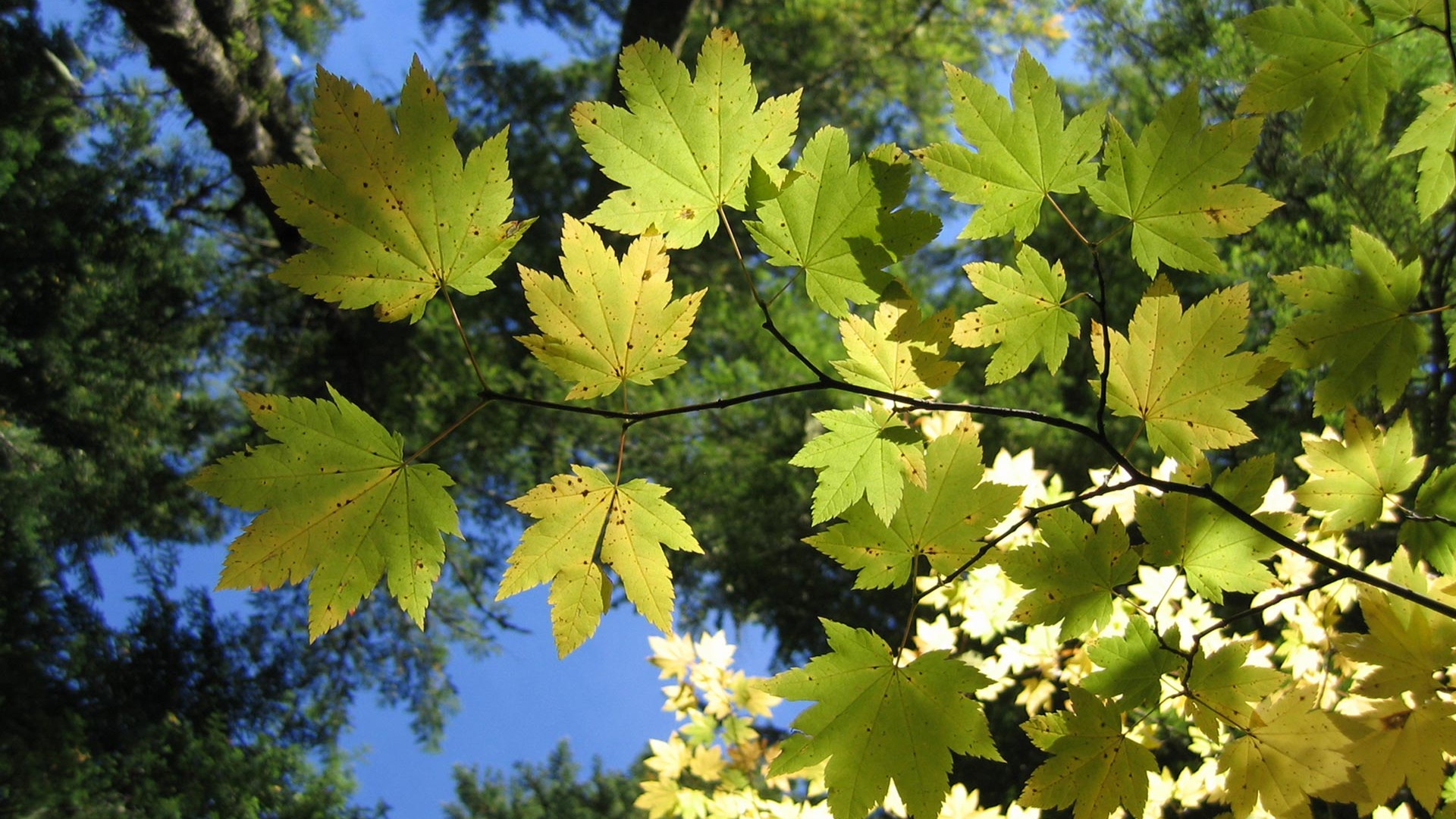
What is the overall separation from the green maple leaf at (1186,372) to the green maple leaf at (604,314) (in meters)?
0.37

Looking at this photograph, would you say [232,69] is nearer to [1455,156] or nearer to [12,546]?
[12,546]

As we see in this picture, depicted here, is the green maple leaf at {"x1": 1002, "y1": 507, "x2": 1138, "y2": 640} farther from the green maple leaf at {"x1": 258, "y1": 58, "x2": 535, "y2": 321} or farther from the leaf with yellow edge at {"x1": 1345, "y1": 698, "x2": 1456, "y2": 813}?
the green maple leaf at {"x1": 258, "y1": 58, "x2": 535, "y2": 321}

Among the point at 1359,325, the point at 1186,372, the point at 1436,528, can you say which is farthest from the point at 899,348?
the point at 1436,528

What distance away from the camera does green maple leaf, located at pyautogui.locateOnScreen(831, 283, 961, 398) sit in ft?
2.35

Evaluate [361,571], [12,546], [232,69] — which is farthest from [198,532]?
[361,571]

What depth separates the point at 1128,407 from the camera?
30.9 inches

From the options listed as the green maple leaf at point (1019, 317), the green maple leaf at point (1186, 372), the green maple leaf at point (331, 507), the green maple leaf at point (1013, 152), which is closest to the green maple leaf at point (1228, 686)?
the green maple leaf at point (1186, 372)

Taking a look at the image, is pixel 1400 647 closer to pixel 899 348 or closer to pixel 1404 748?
pixel 1404 748

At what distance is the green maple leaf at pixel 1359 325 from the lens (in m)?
0.85

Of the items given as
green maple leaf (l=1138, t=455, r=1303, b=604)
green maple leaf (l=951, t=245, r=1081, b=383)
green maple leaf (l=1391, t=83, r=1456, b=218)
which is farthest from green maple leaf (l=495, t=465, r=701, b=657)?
green maple leaf (l=1391, t=83, r=1456, b=218)

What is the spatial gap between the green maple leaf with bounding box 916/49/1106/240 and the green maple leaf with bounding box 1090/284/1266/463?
0.13 metres

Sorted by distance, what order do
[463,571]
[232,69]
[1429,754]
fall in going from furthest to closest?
[463,571] → [232,69] → [1429,754]

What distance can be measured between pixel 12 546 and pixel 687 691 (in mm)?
3411

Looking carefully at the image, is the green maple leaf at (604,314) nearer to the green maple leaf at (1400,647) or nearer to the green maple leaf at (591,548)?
the green maple leaf at (591,548)
